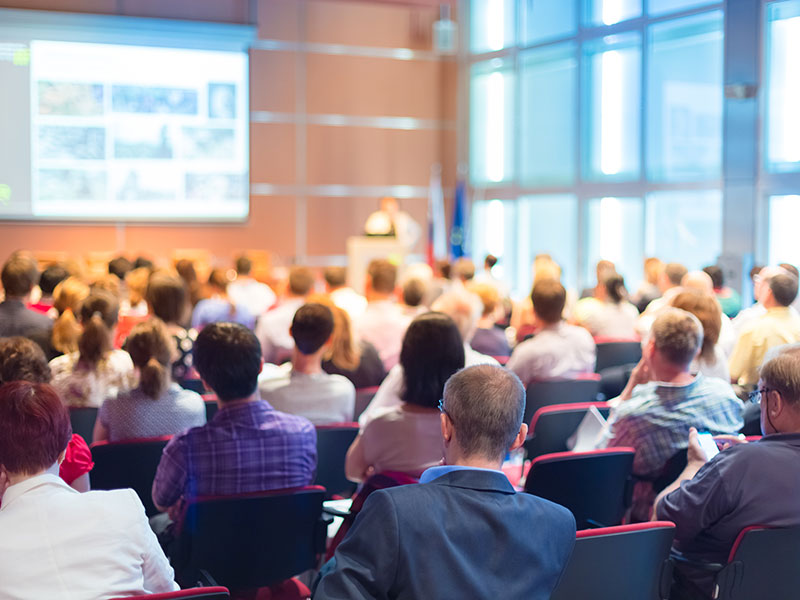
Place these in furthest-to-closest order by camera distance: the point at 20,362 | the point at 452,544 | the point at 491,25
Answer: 1. the point at 491,25
2. the point at 20,362
3. the point at 452,544

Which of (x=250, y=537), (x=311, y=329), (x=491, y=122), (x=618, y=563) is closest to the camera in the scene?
(x=618, y=563)

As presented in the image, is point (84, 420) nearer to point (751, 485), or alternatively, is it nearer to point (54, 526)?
point (54, 526)

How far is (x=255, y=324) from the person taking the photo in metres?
7.36

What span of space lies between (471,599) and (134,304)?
5.11 meters

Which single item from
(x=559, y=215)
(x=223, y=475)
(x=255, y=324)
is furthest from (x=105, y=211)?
(x=223, y=475)

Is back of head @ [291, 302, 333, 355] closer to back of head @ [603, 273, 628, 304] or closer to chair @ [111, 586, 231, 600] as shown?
chair @ [111, 586, 231, 600]

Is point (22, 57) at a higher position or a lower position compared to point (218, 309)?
higher

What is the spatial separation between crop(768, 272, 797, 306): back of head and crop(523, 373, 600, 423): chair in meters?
1.10

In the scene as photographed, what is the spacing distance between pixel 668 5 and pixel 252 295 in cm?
607

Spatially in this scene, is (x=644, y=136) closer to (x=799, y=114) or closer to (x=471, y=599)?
(x=799, y=114)

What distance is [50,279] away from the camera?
6.78 m

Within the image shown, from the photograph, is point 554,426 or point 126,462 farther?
point 554,426

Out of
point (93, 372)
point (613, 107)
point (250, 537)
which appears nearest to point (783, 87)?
point (613, 107)

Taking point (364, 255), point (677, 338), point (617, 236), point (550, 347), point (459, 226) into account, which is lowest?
point (550, 347)
